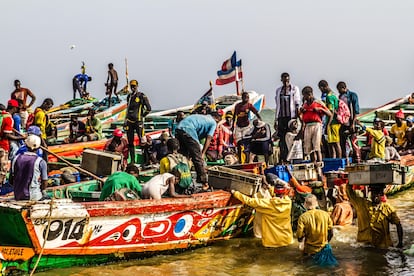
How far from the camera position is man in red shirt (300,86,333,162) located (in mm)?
12078

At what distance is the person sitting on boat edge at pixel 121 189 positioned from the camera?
8945 mm

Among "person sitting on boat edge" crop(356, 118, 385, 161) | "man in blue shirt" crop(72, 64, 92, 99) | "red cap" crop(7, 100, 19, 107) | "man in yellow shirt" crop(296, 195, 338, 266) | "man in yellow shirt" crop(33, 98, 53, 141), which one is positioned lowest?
"man in yellow shirt" crop(296, 195, 338, 266)

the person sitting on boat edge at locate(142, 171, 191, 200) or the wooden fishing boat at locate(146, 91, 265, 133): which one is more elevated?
the wooden fishing boat at locate(146, 91, 265, 133)

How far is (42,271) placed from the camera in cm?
832

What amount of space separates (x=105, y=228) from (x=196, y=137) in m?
2.61

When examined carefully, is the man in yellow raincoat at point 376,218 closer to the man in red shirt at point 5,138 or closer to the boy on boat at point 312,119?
the boy on boat at point 312,119

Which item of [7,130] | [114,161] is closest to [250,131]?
[114,161]

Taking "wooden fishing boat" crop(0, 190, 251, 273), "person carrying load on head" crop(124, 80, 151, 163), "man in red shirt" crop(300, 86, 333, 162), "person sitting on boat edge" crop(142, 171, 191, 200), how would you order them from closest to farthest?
"wooden fishing boat" crop(0, 190, 251, 273) < "person sitting on boat edge" crop(142, 171, 191, 200) < "man in red shirt" crop(300, 86, 333, 162) < "person carrying load on head" crop(124, 80, 151, 163)

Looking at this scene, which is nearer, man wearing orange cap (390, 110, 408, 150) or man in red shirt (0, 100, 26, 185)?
man in red shirt (0, 100, 26, 185)

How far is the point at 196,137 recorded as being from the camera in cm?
1056

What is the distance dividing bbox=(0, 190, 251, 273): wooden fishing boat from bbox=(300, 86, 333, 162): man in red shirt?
8.73 ft

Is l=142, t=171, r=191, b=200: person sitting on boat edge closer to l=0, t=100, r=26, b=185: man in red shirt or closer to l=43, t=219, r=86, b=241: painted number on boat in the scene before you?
l=43, t=219, r=86, b=241: painted number on boat

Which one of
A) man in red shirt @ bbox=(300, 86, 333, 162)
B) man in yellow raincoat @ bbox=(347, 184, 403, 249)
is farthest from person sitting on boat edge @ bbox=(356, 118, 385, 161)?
man in yellow raincoat @ bbox=(347, 184, 403, 249)

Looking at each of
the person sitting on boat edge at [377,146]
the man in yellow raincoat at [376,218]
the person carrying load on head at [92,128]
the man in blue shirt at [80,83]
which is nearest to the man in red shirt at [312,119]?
the person sitting on boat edge at [377,146]
